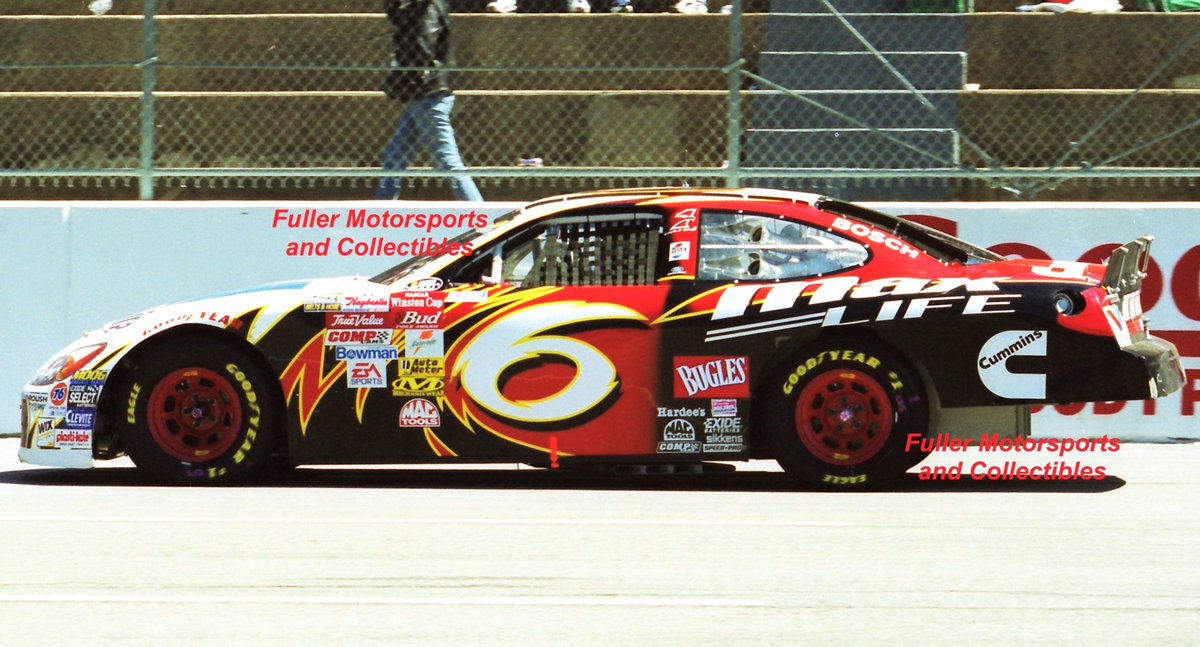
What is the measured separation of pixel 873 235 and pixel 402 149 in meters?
4.05

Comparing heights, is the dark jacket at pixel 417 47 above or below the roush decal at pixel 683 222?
above

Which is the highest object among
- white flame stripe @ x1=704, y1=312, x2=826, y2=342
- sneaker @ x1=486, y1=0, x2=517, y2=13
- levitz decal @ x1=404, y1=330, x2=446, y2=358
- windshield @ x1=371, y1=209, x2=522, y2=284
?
sneaker @ x1=486, y1=0, x2=517, y2=13

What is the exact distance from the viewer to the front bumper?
805cm

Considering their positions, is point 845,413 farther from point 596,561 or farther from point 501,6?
point 501,6

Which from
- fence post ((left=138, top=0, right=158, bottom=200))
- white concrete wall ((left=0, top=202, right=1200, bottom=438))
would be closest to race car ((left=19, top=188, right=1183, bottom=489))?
white concrete wall ((left=0, top=202, right=1200, bottom=438))

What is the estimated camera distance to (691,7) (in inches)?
547

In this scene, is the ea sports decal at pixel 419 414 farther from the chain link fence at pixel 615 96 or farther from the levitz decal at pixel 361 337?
the chain link fence at pixel 615 96

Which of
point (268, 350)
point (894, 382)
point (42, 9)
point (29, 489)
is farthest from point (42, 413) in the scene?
point (42, 9)

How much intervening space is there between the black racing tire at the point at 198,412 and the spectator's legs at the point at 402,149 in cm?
295

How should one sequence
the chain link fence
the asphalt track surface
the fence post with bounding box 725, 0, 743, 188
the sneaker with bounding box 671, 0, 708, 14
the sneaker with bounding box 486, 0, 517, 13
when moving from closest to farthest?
the asphalt track surface, the fence post with bounding box 725, 0, 743, 188, the chain link fence, the sneaker with bounding box 486, 0, 517, 13, the sneaker with bounding box 671, 0, 708, 14

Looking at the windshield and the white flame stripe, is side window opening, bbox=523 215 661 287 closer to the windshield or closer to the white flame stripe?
the windshield

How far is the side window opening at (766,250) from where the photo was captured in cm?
794

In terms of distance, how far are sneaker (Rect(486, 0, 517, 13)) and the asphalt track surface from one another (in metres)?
6.05

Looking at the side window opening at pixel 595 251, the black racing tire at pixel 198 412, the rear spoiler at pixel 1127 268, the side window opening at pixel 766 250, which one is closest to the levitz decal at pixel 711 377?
the side window opening at pixel 766 250
